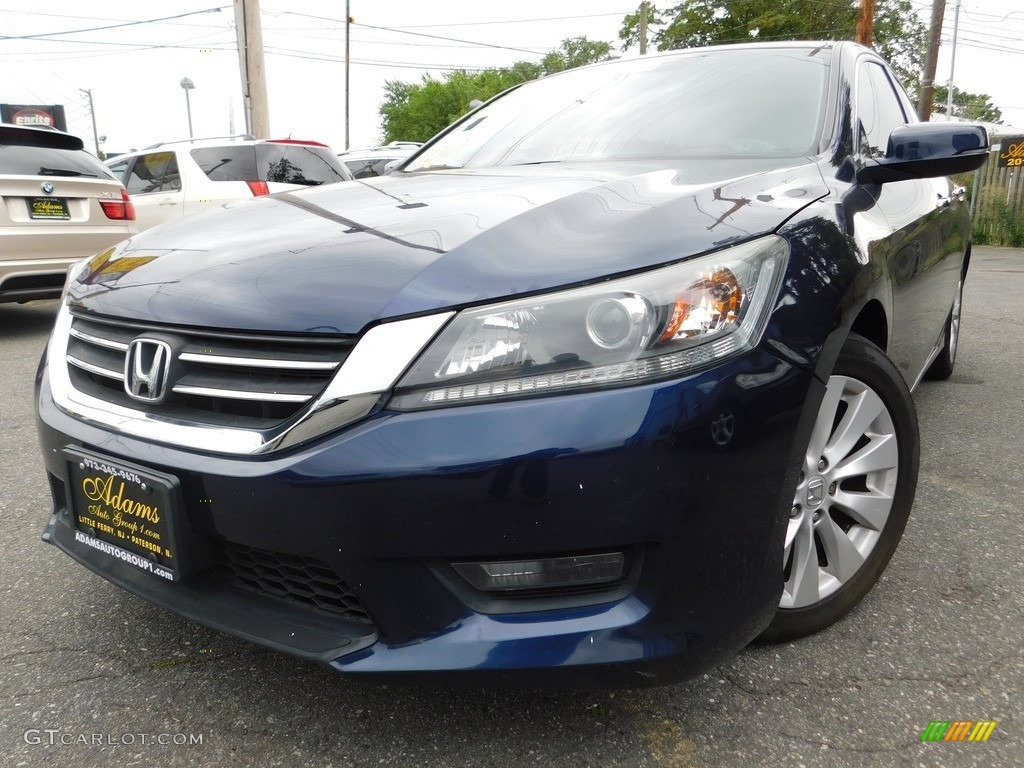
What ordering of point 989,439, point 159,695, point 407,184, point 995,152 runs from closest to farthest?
point 159,695
point 407,184
point 989,439
point 995,152

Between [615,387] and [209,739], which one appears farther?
[209,739]

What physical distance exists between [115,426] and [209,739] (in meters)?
0.64

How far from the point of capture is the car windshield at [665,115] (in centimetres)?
227

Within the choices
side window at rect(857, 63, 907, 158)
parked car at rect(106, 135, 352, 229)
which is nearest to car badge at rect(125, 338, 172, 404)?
side window at rect(857, 63, 907, 158)

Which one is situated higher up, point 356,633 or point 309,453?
point 309,453

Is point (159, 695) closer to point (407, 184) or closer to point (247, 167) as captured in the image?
point (407, 184)

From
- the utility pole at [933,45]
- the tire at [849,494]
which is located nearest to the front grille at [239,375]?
the tire at [849,494]

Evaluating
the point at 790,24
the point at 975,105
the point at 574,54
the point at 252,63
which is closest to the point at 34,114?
the point at 252,63

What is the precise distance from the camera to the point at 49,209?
586cm

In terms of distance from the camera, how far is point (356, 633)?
4.71 feet

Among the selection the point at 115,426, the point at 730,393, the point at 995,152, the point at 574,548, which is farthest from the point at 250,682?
the point at 995,152

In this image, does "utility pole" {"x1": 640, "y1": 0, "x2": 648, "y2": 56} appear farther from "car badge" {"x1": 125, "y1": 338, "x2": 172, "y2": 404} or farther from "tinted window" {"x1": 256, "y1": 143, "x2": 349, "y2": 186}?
"car badge" {"x1": 125, "y1": 338, "x2": 172, "y2": 404}

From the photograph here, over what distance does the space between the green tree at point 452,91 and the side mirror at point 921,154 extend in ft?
167

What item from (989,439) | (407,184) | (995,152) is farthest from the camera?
(995,152)
